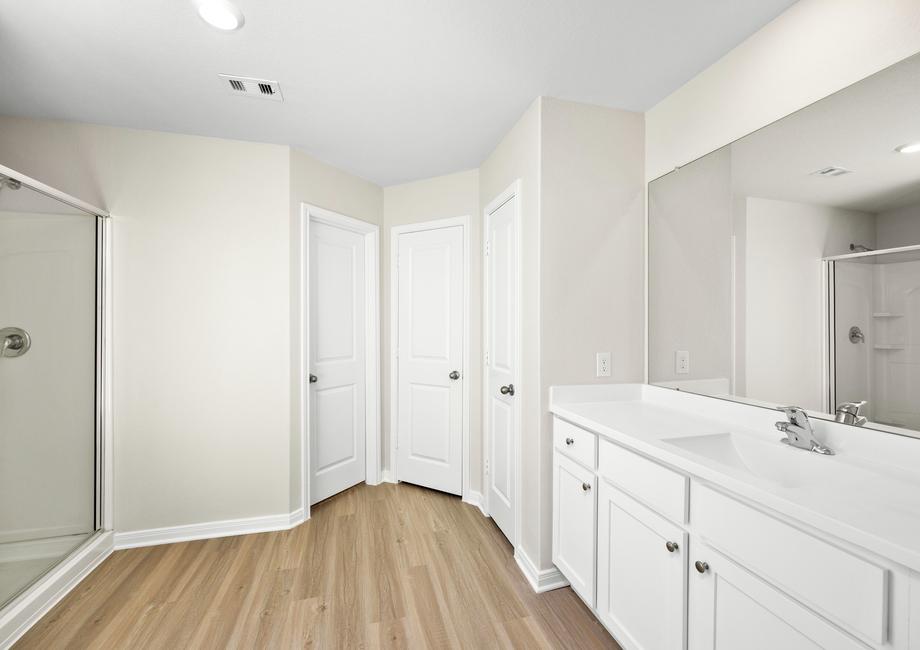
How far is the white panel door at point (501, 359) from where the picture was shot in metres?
2.17

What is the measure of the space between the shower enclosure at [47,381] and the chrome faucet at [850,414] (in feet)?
10.4

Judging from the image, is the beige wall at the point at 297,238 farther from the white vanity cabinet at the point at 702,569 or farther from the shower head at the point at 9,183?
the white vanity cabinet at the point at 702,569

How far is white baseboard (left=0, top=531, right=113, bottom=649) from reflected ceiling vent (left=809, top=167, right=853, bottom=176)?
11.4 ft

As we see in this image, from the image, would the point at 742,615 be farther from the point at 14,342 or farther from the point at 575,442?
the point at 14,342

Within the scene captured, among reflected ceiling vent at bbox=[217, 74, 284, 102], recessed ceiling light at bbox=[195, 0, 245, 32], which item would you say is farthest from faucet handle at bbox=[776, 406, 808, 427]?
reflected ceiling vent at bbox=[217, 74, 284, 102]

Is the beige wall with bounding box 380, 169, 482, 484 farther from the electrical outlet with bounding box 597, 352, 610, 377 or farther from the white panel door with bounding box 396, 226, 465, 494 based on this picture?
the electrical outlet with bounding box 597, 352, 610, 377

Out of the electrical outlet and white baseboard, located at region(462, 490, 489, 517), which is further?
white baseboard, located at region(462, 490, 489, 517)

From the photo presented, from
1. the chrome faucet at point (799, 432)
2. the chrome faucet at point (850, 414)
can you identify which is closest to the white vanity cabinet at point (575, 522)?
the chrome faucet at point (799, 432)

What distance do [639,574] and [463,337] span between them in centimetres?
182

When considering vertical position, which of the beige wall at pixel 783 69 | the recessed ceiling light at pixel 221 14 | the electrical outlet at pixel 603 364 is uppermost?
the recessed ceiling light at pixel 221 14

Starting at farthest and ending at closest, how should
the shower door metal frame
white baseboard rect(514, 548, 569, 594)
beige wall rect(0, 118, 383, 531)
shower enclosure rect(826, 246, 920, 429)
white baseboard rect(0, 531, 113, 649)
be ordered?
beige wall rect(0, 118, 383, 531) → the shower door metal frame → white baseboard rect(514, 548, 569, 594) → white baseboard rect(0, 531, 113, 649) → shower enclosure rect(826, 246, 920, 429)

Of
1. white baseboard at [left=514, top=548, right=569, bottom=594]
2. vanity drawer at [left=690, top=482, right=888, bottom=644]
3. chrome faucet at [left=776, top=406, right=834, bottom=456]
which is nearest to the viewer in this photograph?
vanity drawer at [left=690, top=482, right=888, bottom=644]

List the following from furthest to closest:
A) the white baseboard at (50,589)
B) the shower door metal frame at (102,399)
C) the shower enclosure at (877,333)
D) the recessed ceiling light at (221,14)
Answer: 1. the shower door metal frame at (102,399)
2. the white baseboard at (50,589)
3. the recessed ceiling light at (221,14)
4. the shower enclosure at (877,333)

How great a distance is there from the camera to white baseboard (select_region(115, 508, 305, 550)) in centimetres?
221
